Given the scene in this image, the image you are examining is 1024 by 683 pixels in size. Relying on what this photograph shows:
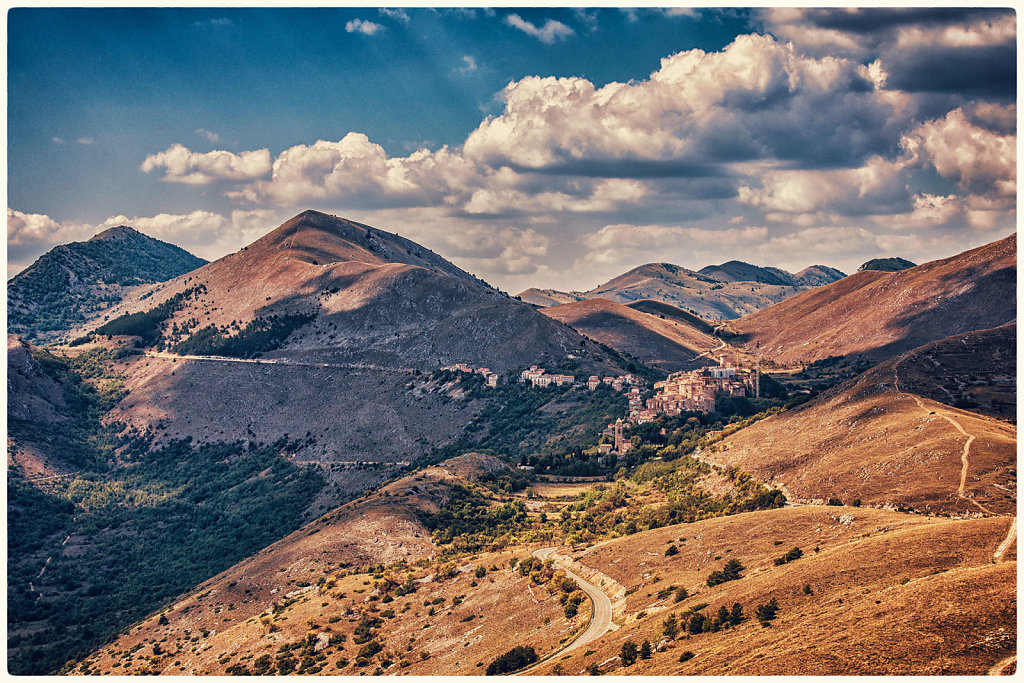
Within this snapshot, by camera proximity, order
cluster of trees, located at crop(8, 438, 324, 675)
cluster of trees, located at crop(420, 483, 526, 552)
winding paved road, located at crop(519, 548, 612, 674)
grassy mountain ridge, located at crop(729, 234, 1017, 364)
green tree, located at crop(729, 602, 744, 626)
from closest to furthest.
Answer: green tree, located at crop(729, 602, 744, 626) → winding paved road, located at crop(519, 548, 612, 674) → cluster of trees, located at crop(420, 483, 526, 552) → cluster of trees, located at crop(8, 438, 324, 675) → grassy mountain ridge, located at crop(729, 234, 1017, 364)

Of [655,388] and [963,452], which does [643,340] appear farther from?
[963,452]

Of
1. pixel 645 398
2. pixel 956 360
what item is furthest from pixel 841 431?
pixel 645 398

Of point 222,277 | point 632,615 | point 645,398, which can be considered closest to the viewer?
point 632,615

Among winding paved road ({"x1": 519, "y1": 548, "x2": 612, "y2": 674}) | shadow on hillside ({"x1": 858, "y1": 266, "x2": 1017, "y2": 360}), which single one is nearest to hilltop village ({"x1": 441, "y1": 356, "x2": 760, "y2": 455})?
shadow on hillside ({"x1": 858, "y1": 266, "x2": 1017, "y2": 360})

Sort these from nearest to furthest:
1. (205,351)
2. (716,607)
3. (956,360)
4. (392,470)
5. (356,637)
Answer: (716,607) → (356,637) → (956,360) → (392,470) → (205,351)

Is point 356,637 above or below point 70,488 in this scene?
below

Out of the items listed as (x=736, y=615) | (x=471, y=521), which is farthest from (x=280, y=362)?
(x=736, y=615)

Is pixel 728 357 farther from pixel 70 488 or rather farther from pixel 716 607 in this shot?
pixel 716 607

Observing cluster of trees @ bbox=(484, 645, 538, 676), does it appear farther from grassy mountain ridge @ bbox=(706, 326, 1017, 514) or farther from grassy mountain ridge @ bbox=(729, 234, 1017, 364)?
grassy mountain ridge @ bbox=(729, 234, 1017, 364)

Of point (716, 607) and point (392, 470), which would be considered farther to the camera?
point (392, 470)
